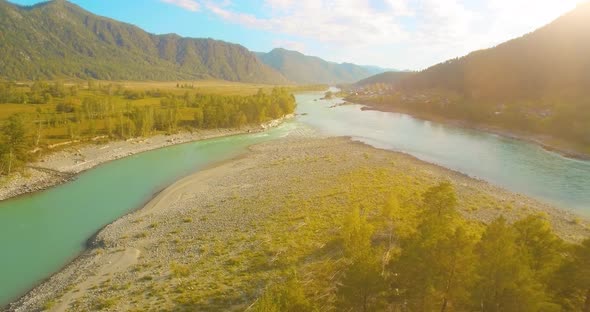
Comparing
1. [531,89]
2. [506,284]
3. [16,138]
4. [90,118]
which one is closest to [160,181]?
[16,138]

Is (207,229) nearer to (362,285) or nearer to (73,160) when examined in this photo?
(362,285)

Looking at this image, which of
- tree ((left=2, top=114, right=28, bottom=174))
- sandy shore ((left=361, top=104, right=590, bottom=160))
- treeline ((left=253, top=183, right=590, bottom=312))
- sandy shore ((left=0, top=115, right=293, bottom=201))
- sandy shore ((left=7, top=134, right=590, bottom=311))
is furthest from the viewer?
sandy shore ((left=361, top=104, right=590, bottom=160))

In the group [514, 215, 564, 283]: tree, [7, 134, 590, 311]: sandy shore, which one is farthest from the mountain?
[514, 215, 564, 283]: tree

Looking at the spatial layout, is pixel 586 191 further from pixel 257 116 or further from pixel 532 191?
pixel 257 116

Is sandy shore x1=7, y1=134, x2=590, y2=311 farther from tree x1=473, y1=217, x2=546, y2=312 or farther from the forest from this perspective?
the forest

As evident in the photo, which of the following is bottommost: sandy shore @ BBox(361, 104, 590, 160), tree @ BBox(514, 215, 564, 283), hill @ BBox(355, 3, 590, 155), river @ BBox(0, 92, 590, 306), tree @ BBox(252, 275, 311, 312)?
river @ BBox(0, 92, 590, 306)
